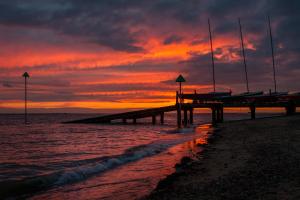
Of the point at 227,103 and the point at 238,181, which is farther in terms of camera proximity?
the point at 227,103

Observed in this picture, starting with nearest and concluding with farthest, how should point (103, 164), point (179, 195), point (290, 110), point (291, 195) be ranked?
point (291, 195) < point (179, 195) < point (103, 164) < point (290, 110)

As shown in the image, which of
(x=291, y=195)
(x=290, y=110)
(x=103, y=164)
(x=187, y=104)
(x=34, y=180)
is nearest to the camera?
(x=291, y=195)

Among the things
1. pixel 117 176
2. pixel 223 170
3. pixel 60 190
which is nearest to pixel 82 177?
pixel 117 176

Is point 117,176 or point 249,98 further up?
point 249,98

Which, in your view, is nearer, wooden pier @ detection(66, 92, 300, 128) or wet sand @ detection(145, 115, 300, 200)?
wet sand @ detection(145, 115, 300, 200)

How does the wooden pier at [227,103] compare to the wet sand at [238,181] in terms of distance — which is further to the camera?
the wooden pier at [227,103]

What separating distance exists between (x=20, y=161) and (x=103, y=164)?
4.44 metres

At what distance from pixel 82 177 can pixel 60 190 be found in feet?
5.86

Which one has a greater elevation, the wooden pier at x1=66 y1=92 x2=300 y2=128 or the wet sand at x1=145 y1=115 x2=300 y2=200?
the wooden pier at x1=66 y1=92 x2=300 y2=128

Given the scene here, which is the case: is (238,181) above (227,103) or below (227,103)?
below

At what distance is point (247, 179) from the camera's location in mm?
6984

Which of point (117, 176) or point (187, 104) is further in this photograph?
point (187, 104)

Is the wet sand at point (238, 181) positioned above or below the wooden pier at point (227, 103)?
below

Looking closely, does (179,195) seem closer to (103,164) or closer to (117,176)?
(117,176)
